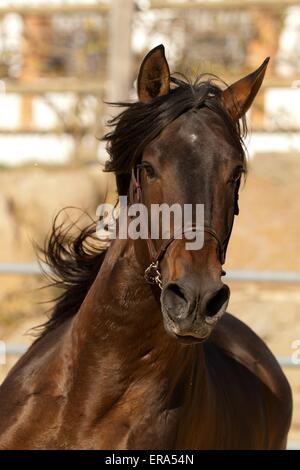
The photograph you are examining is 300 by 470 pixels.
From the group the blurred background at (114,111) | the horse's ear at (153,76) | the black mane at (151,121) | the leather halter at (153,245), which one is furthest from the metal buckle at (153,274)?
the blurred background at (114,111)

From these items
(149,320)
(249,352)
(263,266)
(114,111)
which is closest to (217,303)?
(149,320)

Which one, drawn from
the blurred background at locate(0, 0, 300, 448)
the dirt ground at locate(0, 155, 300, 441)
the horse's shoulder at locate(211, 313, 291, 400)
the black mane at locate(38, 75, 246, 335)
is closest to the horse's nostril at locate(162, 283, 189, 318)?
the black mane at locate(38, 75, 246, 335)

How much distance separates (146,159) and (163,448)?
89 cm

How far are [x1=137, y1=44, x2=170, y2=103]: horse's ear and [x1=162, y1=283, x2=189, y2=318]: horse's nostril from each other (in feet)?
2.36

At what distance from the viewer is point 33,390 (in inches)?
126

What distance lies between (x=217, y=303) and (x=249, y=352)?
1669mm

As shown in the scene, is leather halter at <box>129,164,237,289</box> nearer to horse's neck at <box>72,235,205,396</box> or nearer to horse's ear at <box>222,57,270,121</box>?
horse's neck at <box>72,235,205,396</box>

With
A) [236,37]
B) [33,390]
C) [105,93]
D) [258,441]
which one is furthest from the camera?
[236,37]

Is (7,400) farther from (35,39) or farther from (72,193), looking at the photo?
(35,39)

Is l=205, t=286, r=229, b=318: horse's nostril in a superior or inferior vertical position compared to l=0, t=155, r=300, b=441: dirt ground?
superior

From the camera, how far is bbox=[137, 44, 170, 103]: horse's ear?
9.78ft

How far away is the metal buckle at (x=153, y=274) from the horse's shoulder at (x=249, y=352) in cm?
109
